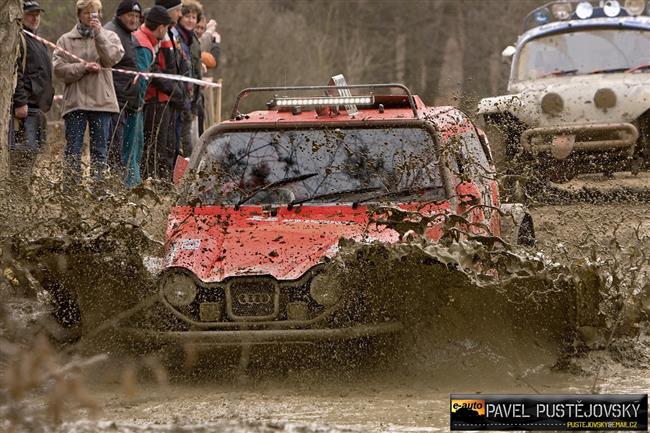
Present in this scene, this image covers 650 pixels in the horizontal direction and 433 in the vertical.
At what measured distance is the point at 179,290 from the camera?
673cm

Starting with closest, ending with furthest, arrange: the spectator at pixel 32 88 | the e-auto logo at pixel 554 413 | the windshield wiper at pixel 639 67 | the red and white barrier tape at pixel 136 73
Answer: the e-auto logo at pixel 554 413, the spectator at pixel 32 88, the red and white barrier tape at pixel 136 73, the windshield wiper at pixel 639 67

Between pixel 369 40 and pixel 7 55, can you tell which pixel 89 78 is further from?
pixel 369 40

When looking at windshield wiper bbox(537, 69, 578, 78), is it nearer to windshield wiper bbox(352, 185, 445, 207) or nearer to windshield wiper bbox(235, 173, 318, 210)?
windshield wiper bbox(352, 185, 445, 207)

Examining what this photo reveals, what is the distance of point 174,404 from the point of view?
6305mm

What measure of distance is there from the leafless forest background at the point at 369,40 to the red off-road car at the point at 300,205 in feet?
62.2

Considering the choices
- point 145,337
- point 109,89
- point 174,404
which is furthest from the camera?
point 109,89

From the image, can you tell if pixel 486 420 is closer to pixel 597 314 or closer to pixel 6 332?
pixel 597 314

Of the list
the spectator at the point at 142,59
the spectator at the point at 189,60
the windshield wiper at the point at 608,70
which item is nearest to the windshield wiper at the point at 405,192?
the spectator at the point at 142,59

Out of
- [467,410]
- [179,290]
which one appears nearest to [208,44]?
[179,290]

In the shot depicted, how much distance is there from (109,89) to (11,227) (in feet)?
14.6

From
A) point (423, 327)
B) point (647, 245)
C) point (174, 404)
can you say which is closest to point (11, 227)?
point (174, 404)

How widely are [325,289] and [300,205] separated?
3.24 ft

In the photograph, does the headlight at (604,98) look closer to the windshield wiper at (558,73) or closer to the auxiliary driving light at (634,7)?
the windshield wiper at (558,73)

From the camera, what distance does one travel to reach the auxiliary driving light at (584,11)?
15211 mm
